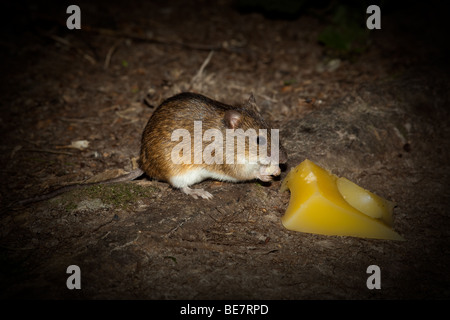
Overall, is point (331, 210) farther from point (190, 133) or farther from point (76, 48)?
point (76, 48)

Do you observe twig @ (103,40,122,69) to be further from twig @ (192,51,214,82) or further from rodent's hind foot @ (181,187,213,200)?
rodent's hind foot @ (181,187,213,200)

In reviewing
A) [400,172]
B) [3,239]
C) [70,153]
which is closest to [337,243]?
[400,172]

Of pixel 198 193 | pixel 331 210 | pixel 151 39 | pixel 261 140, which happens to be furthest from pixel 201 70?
pixel 331 210

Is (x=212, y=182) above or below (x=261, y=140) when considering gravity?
below

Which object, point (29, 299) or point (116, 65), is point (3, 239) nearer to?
point (29, 299)

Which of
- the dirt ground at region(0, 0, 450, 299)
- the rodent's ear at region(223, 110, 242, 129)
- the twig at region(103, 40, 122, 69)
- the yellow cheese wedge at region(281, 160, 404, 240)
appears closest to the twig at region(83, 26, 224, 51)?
the dirt ground at region(0, 0, 450, 299)

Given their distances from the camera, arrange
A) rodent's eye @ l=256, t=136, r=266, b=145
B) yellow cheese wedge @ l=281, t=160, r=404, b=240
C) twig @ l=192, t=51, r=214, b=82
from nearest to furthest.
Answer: yellow cheese wedge @ l=281, t=160, r=404, b=240
rodent's eye @ l=256, t=136, r=266, b=145
twig @ l=192, t=51, r=214, b=82
